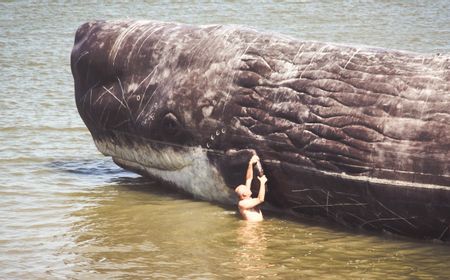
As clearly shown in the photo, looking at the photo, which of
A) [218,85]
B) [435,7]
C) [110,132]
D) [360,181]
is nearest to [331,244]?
[360,181]

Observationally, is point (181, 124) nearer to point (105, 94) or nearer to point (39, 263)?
point (105, 94)

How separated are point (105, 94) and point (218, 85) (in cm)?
146

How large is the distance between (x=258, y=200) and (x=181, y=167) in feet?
3.42

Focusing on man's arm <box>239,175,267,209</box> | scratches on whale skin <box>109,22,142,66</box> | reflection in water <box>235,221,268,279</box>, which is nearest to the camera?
reflection in water <box>235,221,268,279</box>

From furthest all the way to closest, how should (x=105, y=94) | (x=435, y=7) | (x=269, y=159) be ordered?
1. (x=435, y=7)
2. (x=105, y=94)
3. (x=269, y=159)

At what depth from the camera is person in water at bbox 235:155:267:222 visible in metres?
8.81

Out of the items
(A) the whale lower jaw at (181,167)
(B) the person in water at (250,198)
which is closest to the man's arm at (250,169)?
(B) the person in water at (250,198)

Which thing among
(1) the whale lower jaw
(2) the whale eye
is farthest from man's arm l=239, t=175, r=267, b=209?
(2) the whale eye

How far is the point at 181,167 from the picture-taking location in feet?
31.6

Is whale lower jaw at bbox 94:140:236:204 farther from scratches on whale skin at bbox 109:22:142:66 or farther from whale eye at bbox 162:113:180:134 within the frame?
scratches on whale skin at bbox 109:22:142:66

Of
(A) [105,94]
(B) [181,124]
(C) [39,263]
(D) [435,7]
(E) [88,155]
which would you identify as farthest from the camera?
(D) [435,7]

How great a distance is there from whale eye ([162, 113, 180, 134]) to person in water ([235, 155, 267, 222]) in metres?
0.88

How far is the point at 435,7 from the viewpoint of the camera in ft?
80.4

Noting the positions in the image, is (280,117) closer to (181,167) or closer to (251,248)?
(251,248)
